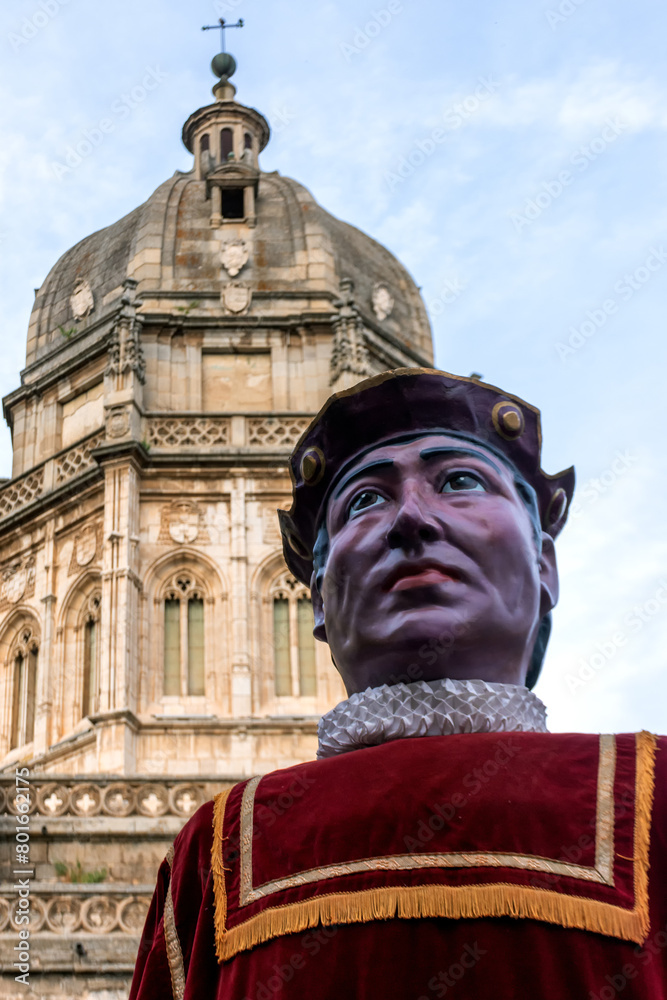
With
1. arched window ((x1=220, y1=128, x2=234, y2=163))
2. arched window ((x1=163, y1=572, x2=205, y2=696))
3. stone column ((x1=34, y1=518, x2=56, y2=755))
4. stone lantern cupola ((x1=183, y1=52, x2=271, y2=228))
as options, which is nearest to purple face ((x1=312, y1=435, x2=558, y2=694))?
arched window ((x1=163, y1=572, x2=205, y2=696))

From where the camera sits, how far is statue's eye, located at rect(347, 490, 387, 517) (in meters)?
3.94

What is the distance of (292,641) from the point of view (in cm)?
2506

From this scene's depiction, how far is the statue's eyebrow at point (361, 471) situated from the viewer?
12.9 feet

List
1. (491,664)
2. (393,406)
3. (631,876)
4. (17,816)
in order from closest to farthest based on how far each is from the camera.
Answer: (631,876)
(491,664)
(393,406)
(17,816)

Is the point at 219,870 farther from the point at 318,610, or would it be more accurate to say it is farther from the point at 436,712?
the point at 318,610

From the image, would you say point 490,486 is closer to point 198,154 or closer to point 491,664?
point 491,664

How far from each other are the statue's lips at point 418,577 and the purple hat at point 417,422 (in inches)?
19.6

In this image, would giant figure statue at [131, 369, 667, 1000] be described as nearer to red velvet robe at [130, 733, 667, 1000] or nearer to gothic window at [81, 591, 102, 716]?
red velvet robe at [130, 733, 667, 1000]

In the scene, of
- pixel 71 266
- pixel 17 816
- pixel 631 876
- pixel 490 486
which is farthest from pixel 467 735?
pixel 71 266

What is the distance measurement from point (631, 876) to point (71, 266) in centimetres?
3131

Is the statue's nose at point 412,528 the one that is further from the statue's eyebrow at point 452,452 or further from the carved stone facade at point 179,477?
the carved stone facade at point 179,477

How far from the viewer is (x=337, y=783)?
11.0ft

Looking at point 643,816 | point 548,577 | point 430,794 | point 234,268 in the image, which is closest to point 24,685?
point 234,268

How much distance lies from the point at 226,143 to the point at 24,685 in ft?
53.2
